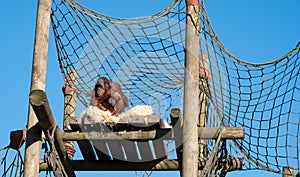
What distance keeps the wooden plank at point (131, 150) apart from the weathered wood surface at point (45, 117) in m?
0.60

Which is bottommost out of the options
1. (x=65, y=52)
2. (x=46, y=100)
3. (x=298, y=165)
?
(x=298, y=165)

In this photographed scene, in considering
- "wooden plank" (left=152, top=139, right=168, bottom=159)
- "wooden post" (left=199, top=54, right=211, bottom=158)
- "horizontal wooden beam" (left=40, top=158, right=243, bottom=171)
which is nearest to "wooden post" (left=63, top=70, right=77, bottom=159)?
"horizontal wooden beam" (left=40, top=158, right=243, bottom=171)

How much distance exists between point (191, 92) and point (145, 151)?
0.84 meters

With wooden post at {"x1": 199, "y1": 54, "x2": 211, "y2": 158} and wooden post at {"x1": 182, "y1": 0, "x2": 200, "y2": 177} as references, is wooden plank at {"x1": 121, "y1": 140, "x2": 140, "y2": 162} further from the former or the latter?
wooden post at {"x1": 199, "y1": 54, "x2": 211, "y2": 158}

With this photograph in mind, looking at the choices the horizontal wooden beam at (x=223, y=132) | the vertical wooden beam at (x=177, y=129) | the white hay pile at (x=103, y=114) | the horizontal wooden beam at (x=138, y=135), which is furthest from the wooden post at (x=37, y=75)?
the horizontal wooden beam at (x=223, y=132)

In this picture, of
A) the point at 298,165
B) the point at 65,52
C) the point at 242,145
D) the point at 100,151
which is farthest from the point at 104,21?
the point at 298,165

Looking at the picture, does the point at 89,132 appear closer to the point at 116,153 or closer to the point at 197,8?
the point at 116,153

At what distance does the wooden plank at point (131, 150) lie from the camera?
7879 mm

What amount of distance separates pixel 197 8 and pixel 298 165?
186cm

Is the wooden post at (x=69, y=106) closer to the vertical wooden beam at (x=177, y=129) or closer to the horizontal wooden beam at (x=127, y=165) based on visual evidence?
the horizontal wooden beam at (x=127, y=165)

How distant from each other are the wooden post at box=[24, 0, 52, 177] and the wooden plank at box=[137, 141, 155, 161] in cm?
105

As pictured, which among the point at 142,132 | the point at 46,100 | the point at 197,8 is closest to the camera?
the point at 46,100

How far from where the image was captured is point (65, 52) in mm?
8484

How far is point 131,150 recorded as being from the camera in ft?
26.5
